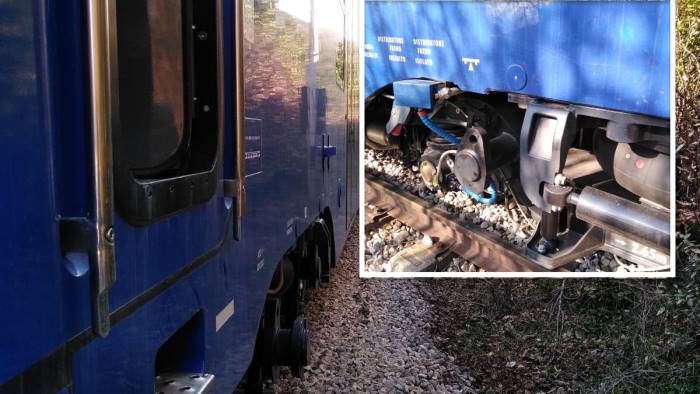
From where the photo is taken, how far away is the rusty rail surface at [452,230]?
5.05m

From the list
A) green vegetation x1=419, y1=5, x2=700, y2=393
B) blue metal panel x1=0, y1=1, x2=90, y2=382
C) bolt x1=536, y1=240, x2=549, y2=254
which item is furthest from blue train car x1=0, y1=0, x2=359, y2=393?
green vegetation x1=419, y1=5, x2=700, y2=393

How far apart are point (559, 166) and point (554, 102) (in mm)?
422

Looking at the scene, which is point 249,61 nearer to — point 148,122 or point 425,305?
point 148,122

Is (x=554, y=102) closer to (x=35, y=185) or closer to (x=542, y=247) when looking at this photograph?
(x=542, y=247)

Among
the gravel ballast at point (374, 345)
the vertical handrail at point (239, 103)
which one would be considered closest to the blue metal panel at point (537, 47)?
the gravel ballast at point (374, 345)

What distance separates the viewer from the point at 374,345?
544cm

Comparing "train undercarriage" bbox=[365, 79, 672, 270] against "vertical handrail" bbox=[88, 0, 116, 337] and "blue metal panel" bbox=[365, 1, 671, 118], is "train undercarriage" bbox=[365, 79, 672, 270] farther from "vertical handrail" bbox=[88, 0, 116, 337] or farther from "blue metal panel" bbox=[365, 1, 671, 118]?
"vertical handrail" bbox=[88, 0, 116, 337]

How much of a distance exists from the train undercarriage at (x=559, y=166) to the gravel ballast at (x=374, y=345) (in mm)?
1140

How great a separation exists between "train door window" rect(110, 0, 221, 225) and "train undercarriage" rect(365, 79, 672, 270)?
2761 mm

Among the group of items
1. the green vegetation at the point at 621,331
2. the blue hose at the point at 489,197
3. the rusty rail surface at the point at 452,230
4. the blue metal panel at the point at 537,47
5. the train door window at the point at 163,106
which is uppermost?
the blue metal panel at the point at 537,47

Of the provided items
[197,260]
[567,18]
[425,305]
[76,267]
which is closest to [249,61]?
[197,260]

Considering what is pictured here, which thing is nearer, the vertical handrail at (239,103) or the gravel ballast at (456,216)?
the vertical handrail at (239,103)

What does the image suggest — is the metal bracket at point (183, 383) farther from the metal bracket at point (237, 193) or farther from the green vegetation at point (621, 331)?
the green vegetation at point (621, 331)

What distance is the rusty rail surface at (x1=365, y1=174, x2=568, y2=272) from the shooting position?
5.05 m
